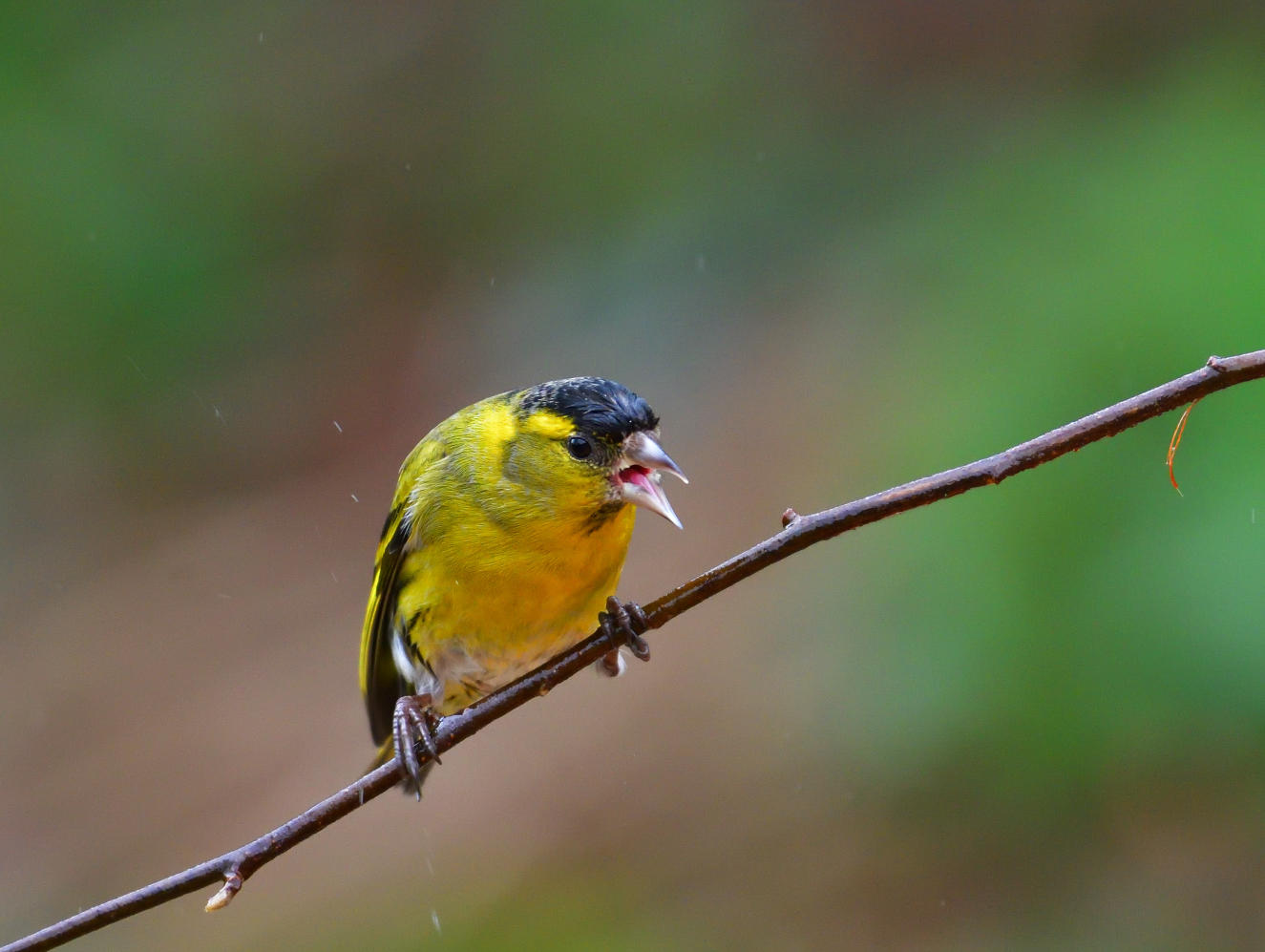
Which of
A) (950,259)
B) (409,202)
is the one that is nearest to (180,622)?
(409,202)

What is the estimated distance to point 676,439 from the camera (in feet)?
19.2

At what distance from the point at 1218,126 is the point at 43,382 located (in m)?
4.88

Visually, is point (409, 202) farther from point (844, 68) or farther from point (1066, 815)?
point (1066, 815)

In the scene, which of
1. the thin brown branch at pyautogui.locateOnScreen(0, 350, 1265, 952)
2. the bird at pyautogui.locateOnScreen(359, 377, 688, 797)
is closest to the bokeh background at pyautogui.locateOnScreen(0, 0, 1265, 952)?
the bird at pyautogui.locateOnScreen(359, 377, 688, 797)

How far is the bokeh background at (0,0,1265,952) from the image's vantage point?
3895 mm

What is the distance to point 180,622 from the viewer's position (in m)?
5.98

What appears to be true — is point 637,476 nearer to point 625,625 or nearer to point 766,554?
point 625,625

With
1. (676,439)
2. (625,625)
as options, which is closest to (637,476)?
(625,625)

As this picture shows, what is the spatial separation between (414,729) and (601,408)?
0.72 meters

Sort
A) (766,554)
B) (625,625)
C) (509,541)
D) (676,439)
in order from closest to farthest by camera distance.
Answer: (766,554), (625,625), (509,541), (676,439)

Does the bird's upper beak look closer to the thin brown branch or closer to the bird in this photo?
the bird

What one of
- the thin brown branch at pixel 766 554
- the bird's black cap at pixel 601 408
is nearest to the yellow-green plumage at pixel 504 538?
the bird's black cap at pixel 601 408

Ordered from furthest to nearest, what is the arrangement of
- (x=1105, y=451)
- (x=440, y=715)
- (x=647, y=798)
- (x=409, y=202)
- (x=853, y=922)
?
(x=409, y=202) → (x=647, y=798) → (x=853, y=922) → (x=1105, y=451) → (x=440, y=715)

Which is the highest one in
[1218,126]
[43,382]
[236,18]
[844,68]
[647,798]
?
[236,18]
